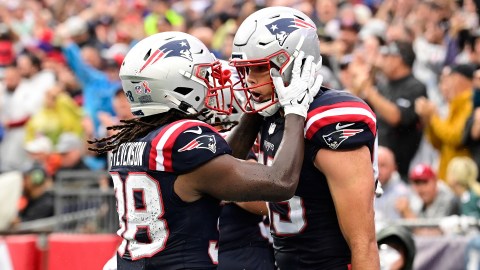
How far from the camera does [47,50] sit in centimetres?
1424

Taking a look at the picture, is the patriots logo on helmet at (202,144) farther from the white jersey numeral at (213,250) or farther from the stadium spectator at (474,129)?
the stadium spectator at (474,129)

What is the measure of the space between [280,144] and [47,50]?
33.1 ft

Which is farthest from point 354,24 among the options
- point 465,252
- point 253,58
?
point 253,58

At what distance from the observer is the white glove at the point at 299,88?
4.60 meters

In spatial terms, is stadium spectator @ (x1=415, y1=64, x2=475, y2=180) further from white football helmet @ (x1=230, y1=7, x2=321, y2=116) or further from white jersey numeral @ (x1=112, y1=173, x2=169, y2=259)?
white jersey numeral @ (x1=112, y1=173, x2=169, y2=259)

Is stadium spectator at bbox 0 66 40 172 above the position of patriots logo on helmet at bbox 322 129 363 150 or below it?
below

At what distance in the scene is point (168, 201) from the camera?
179 inches

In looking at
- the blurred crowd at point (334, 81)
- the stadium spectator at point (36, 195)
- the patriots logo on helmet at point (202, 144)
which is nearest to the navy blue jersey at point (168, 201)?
the patriots logo on helmet at point (202, 144)

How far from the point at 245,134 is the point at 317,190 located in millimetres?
626

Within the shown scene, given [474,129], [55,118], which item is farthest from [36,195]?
[474,129]

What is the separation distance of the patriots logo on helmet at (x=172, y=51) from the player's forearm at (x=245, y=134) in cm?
58

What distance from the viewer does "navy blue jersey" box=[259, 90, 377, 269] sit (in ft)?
15.0

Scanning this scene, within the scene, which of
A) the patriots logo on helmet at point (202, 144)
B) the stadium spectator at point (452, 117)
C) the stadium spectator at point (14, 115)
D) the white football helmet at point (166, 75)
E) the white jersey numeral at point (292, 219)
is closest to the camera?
the patriots logo on helmet at point (202, 144)

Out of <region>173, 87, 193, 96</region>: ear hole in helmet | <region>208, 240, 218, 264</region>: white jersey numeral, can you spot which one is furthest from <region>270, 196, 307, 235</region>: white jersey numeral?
<region>173, 87, 193, 96</region>: ear hole in helmet
